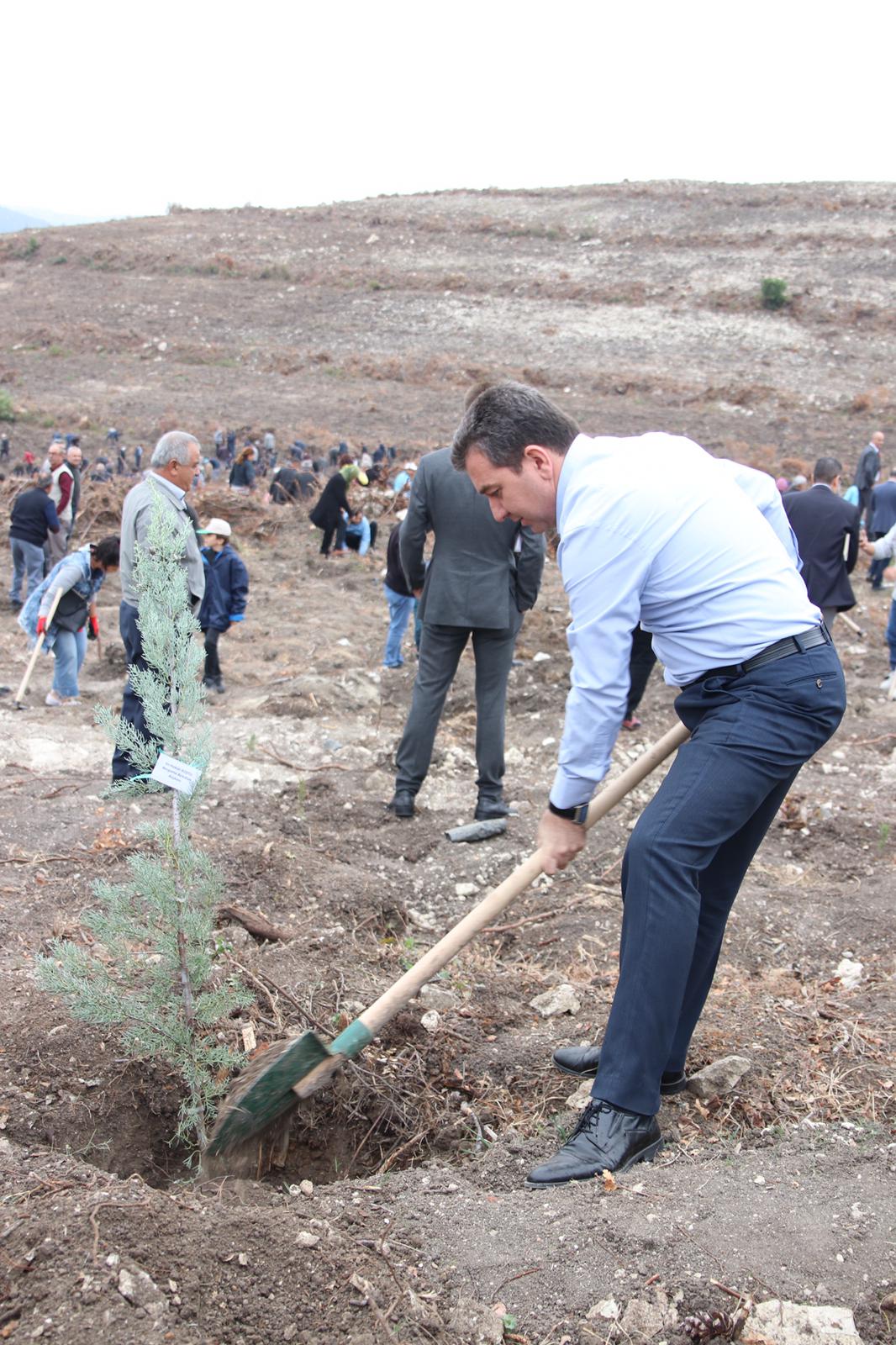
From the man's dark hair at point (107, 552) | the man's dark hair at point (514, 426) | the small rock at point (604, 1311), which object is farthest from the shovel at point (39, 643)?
the small rock at point (604, 1311)

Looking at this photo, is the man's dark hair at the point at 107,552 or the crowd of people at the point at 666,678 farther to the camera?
the man's dark hair at the point at 107,552

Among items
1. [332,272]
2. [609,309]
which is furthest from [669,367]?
[332,272]

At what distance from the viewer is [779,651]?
101 inches

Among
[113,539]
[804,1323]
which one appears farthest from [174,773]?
[113,539]

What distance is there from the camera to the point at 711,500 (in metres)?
2.59

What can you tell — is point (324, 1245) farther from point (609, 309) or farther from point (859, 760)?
point (609, 309)

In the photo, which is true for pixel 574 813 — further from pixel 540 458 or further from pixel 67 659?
pixel 67 659

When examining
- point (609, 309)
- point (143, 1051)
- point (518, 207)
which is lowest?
point (143, 1051)

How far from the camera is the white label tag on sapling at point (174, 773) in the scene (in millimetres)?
2799

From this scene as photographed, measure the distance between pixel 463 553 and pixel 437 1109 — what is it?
2.82m

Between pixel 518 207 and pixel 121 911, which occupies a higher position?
pixel 518 207

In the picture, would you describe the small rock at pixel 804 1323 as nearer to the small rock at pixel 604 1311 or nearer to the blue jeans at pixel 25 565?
the small rock at pixel 604 1311

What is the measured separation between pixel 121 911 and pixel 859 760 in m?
5.44

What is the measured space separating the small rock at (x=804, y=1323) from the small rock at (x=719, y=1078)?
920 mm
